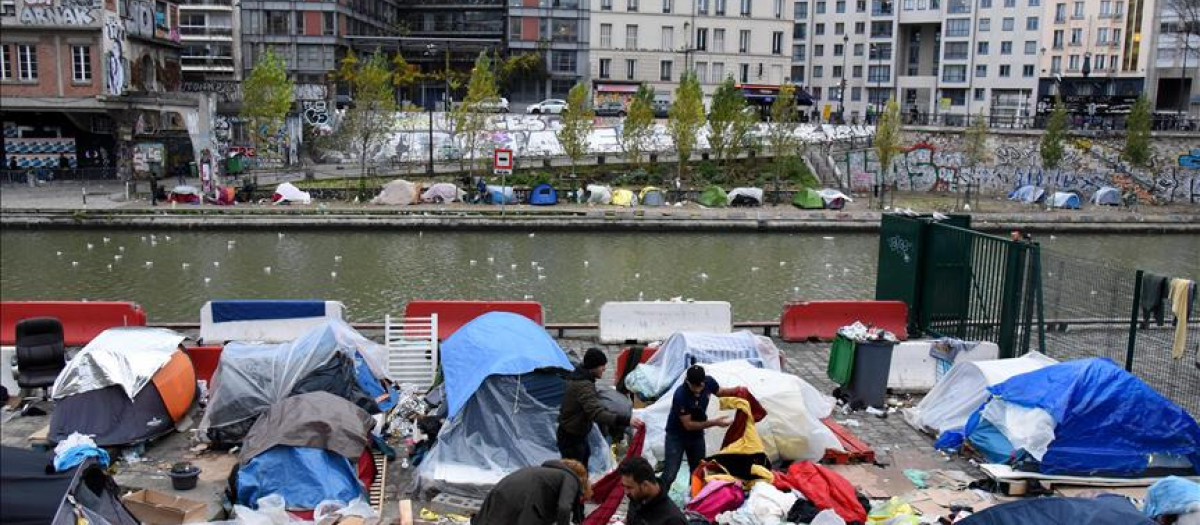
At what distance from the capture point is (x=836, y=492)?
350 inches

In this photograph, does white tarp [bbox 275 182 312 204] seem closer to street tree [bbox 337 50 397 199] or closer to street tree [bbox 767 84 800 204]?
street tree [bbox 337 50 397 199]

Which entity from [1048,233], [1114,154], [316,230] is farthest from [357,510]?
[1114,154]

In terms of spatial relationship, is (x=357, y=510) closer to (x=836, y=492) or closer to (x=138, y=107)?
(x=836, y=492)

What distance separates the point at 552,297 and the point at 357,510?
42.9 feet

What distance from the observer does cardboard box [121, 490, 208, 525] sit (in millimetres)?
8109

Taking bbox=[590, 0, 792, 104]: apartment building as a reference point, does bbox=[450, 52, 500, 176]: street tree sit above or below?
below

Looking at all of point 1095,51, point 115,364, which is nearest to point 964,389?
point 115,364

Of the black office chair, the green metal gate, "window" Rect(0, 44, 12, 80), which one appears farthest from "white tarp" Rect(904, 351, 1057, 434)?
"window" Rect(0, 44, 12, 80)

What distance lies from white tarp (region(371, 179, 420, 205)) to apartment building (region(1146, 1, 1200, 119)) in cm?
4901

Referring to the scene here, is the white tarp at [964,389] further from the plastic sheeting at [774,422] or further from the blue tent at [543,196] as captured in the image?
the blue tent at [543,196]

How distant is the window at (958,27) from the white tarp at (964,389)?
2657 inches

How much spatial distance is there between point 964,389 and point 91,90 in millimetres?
37156

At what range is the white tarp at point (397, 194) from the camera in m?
36.1

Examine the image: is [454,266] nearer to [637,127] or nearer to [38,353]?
[38,353]
